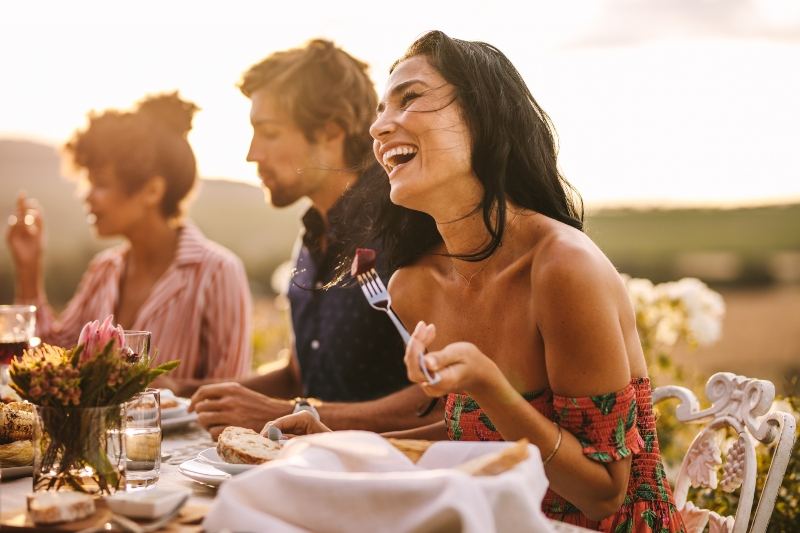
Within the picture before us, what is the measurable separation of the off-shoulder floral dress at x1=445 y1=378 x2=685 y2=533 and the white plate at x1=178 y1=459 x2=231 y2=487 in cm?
58

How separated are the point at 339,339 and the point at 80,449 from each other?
164cm

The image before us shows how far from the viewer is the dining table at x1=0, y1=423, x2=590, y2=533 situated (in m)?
1.41

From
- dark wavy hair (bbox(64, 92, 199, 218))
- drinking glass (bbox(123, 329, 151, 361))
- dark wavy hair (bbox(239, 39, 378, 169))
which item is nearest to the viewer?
drinking glass (bbox(123, 329, 151, 361))

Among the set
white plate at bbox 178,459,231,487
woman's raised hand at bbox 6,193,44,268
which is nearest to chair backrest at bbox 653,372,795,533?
white plate at bbox 178,459,231,487

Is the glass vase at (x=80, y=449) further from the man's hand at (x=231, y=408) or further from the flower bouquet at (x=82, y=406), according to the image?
the man's hand at (x=231, y=408)

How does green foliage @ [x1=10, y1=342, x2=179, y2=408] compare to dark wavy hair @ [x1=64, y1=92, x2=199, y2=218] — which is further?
dark wavy hair @ [x1=64, y1=92, x2=199, y2=218]

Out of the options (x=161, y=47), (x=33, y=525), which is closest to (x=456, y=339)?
(x=33, y=525)

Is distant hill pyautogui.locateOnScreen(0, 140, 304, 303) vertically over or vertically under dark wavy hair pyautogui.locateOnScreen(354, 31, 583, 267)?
under

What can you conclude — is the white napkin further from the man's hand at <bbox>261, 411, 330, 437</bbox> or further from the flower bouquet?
the man's hand at <bbox>261, 411, 330, 437</bbox>

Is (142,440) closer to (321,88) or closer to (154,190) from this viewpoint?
(321,88)

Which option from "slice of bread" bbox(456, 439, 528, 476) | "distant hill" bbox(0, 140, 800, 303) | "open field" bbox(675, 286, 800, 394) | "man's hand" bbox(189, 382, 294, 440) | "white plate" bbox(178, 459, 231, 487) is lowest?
"open field" bbox(675, 286, 800, 394)

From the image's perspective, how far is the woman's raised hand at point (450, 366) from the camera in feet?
4.59

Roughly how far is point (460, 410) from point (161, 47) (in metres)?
4.71

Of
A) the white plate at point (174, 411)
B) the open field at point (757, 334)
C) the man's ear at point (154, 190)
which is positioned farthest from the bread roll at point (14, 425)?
the open field at point (757, 334)
